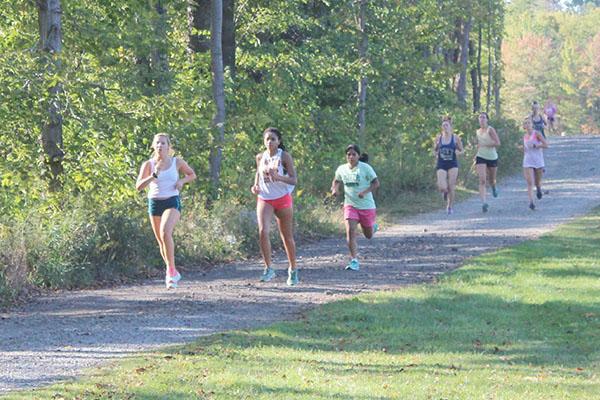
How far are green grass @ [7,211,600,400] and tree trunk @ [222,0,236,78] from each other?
33.6 feet

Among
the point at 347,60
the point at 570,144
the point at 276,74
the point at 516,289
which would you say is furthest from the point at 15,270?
the point at 570,144

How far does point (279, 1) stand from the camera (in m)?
26.2

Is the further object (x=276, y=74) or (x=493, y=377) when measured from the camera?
(x=276, y=74)

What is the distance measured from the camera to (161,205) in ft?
46.9

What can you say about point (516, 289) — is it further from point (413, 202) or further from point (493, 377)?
point (413, 202)

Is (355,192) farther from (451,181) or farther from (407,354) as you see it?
(451,181)

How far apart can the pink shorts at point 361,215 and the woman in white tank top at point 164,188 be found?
3.07 meters

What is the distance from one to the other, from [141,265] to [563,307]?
5.68m

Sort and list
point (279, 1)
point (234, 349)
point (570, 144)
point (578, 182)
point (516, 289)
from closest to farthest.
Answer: point (234, 349) → point (516, 289) → point (279, 1) → point (578, 182) → point (570, 144)

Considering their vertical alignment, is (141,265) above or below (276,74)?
below

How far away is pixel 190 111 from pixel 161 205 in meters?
4.27

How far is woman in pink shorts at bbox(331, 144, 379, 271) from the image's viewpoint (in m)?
16.5

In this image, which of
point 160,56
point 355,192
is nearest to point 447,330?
point 355,192

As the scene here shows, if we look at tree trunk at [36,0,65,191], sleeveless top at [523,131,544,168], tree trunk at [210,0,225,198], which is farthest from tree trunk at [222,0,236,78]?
tree trunk at [36,0,65,191]
